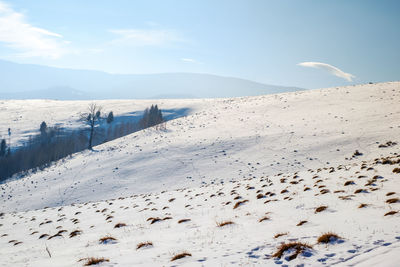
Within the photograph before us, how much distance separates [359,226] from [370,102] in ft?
173

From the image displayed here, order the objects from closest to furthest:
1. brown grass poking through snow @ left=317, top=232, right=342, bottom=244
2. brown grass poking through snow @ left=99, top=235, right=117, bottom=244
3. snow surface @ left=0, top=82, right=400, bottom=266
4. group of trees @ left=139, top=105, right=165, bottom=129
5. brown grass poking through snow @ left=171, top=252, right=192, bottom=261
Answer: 1. brown grass poking through snow @ left=317, top=232, right=342, bottom=244
2. brown grass poking through snow @ left=171, top=252, right=192, bottom=261
3. snow surface @ left=0, top=82, right=400, bottom=266
4. brown grass poking through snow @ left=99, top=235, right=117, bottom=244
5. group of trees @ left=139, top=105, right=165, bottom=129

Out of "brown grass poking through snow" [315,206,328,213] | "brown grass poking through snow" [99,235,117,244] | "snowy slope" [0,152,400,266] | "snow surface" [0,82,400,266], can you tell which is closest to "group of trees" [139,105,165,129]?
"snow surface" [0,82,400,266]

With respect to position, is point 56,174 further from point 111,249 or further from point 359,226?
point 359,226

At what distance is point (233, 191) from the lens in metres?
17.8

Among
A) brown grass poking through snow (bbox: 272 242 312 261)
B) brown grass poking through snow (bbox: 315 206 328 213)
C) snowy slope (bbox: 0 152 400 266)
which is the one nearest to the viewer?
snowy slope (bbox: 0 152 400 266)

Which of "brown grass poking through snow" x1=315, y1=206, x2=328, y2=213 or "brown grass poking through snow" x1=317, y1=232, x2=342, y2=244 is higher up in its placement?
"brown grass poking through snow" x1=317, y1=232, x2=342, y2=244

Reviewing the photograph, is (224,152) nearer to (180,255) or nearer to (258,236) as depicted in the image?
(258,236)

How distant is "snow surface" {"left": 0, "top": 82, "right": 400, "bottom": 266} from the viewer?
6772 millimetres

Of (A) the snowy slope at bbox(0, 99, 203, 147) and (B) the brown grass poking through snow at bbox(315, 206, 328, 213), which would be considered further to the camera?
(A) the snowy slope at bbox(0, 99, 203, 147)

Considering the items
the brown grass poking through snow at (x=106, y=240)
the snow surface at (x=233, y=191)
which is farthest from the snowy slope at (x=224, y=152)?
A: the brown grass poking through snow at (x=106, y=240)

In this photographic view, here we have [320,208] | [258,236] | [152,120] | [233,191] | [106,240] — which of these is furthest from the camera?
[152,120]

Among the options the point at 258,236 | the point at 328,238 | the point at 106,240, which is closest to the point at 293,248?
the point at 328,238

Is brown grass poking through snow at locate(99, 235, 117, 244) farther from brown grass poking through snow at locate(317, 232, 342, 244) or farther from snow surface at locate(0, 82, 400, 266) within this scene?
brown grass poking through snow at locate(317, 232, 342, 244)

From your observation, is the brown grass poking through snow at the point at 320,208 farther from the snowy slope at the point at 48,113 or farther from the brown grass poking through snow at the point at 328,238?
the snowy slope at the point at 48,113
